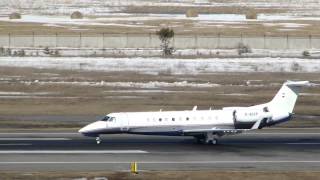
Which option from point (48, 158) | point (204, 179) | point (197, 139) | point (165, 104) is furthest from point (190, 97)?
point (204, 179)

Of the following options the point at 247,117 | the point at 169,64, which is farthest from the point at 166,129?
the point at 169,64

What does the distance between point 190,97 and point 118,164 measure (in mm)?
26672

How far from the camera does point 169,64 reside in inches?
3469

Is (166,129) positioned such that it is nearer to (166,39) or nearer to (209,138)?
(209,138)

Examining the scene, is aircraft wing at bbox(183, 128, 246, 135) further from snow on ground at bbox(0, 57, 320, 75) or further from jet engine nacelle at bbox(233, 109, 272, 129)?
snow on ground at bbox(0, 57, 320, 75)

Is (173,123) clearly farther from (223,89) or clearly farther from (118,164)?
(223,89)

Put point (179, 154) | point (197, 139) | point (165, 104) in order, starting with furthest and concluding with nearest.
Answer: point (165, 104)
point (197, 139)
point (179, 154)

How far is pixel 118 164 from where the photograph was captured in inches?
1716

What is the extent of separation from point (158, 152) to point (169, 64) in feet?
135

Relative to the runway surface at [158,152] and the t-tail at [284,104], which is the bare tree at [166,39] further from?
the t-tail at [284,104]

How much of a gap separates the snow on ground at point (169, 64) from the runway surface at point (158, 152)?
31.5 meters

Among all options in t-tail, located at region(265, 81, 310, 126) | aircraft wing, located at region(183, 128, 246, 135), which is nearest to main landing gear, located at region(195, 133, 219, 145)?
aircraft wing, located at region(183, 128, 246, 135)

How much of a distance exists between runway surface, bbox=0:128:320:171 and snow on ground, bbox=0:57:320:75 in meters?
31.5

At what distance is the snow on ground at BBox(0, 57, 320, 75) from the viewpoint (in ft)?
283
